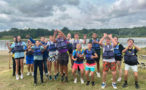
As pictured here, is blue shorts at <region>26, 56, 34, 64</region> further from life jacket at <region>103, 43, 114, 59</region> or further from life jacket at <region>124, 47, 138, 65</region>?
life jacket at <region>124, 47, 138, 65</region>

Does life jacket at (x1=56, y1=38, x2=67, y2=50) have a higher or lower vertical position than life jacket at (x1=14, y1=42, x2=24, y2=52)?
higher

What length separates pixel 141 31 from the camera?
368ft

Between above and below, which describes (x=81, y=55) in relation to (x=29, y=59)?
above

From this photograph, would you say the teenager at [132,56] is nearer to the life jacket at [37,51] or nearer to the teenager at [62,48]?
the teenager at [62,48]

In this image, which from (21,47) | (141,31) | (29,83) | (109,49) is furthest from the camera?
(141,31)

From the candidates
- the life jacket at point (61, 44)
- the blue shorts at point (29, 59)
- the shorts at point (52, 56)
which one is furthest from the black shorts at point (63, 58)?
the blue shorts at point (29, 59)

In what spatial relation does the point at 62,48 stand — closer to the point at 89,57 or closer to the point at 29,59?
the point at 89,57

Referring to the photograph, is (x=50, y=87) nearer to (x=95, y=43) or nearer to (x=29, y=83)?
(x=29, y=83)

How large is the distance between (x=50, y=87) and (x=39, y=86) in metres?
0.62

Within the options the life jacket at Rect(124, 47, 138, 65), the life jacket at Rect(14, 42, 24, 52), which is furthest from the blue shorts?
the life jacket at Rect(124, 47, 138, 65)

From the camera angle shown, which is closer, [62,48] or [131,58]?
[131,58]

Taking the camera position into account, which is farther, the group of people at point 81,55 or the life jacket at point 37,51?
the life jacket at point 37,51

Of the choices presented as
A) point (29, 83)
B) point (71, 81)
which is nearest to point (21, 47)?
point (29, 83)

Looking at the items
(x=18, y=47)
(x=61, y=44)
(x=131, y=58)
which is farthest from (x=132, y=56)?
(x=18, y=47)
